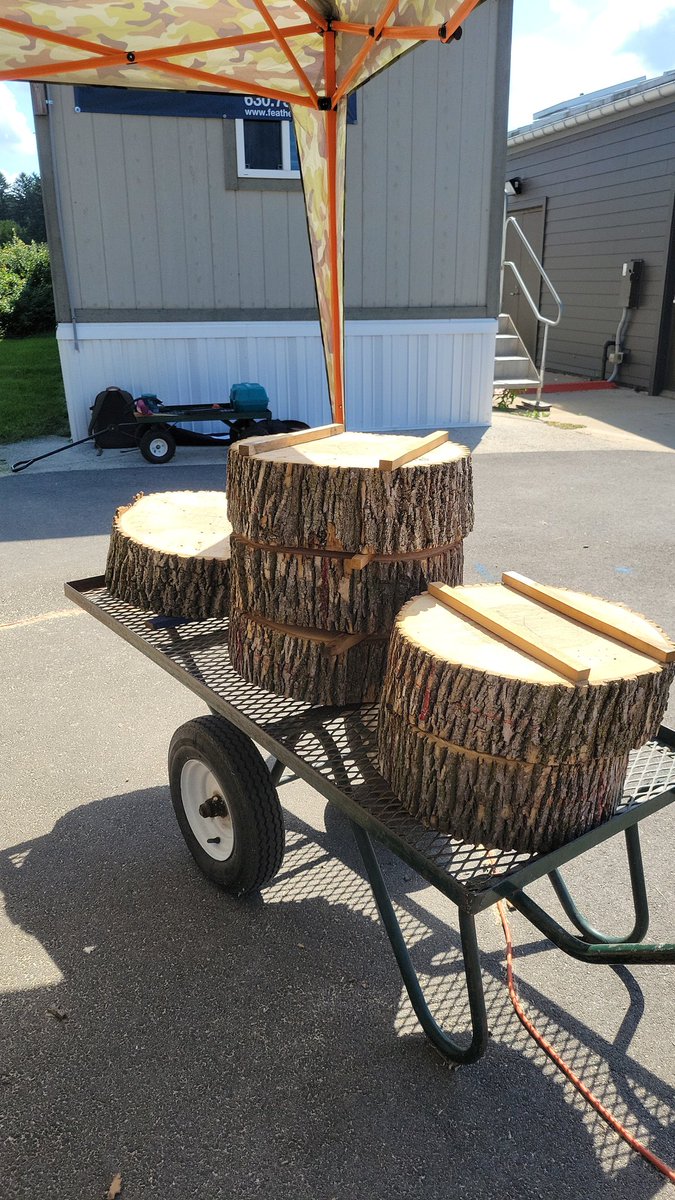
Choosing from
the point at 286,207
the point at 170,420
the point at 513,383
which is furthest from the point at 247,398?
the point at 513,383

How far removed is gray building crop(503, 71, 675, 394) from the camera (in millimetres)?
13398

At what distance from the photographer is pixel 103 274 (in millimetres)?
9656

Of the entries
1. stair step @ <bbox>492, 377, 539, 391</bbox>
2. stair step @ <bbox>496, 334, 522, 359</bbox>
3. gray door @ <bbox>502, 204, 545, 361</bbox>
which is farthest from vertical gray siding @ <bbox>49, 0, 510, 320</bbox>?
gray door @ <bbox>502, 204, 545, 361</bbox>

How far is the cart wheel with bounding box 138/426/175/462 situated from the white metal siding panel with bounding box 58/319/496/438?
3.59 ft

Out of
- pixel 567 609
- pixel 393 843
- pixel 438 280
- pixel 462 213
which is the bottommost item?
pixel 393 843

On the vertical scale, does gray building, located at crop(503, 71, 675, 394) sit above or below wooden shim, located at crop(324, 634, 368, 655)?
above

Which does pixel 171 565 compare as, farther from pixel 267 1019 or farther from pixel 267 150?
pixel 267 150

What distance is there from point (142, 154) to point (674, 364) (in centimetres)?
852

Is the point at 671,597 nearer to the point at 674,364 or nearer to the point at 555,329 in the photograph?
the point at 674,364

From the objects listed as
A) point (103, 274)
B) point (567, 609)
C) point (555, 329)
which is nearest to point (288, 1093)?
point (567, 609)

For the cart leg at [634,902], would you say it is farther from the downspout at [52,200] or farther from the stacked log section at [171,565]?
the downspout at [52,200]

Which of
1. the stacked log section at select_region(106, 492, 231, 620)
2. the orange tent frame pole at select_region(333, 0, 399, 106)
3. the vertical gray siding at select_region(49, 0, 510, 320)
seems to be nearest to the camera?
the stacked log section at select_region(106, 492, 231, 620)

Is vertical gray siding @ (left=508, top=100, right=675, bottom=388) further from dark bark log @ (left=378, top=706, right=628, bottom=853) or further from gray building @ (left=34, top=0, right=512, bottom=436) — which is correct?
dark bark log @ (left=378, top=706, right=628, bottom=853)

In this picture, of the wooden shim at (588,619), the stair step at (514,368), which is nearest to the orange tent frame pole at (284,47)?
the wooden shim at (588,619)
